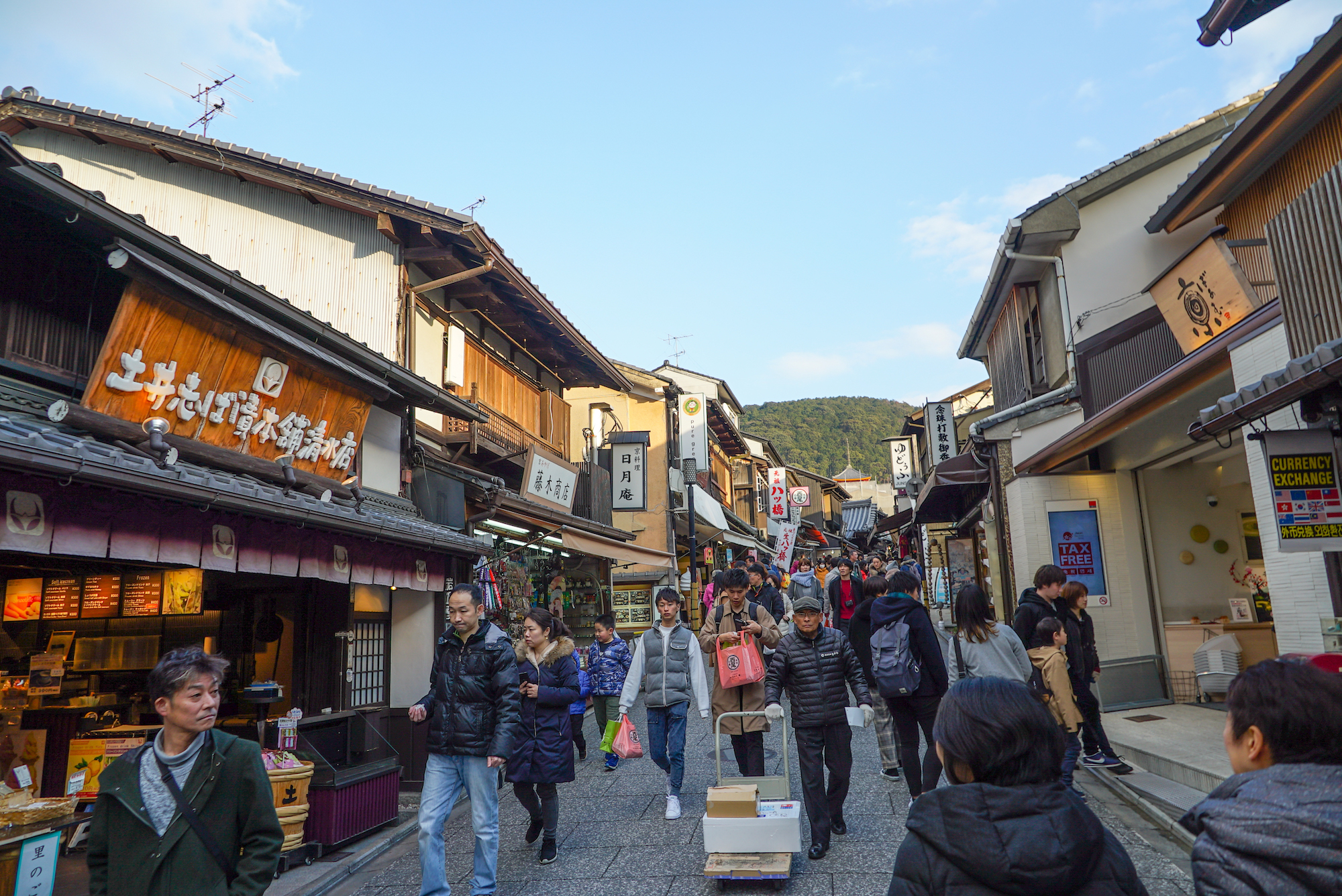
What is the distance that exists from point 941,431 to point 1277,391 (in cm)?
1422

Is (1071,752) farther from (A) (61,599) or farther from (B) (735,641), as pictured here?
(A) (61,599)

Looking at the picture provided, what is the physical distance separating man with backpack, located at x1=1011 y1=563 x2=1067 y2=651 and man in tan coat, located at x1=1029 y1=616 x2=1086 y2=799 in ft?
1.65

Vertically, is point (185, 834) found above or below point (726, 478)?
below

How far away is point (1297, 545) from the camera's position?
626 cm

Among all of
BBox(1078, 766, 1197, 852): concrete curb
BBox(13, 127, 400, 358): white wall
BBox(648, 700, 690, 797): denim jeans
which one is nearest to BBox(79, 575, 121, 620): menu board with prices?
BBox(13, 127, 400, 358): white wall

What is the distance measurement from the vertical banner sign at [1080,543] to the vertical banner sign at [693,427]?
14005mm

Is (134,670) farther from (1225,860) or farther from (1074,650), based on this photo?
(1225,860)

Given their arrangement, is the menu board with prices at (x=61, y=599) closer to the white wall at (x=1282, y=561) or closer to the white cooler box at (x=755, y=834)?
the white cooler box at (x=755, y=834)

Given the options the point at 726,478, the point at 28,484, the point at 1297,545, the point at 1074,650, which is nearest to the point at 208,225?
the point at 28,484

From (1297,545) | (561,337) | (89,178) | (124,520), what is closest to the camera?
(124,520)

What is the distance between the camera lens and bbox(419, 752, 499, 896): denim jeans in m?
5.36

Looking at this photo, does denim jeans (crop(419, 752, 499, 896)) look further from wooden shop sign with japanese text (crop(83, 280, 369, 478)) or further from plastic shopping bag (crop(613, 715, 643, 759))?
wooden shop sign with japanese text (crop(83, 280, 369, 478))

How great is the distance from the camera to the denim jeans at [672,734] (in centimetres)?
746

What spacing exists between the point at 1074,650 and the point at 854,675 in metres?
2.48
